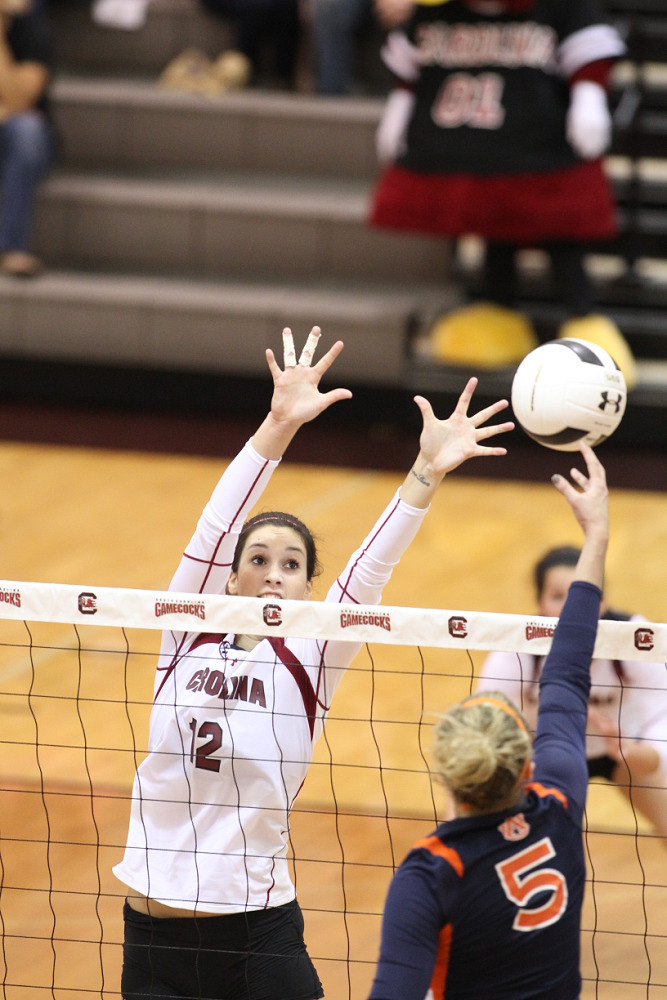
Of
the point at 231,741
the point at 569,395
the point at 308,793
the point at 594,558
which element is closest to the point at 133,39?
the point at 308,793

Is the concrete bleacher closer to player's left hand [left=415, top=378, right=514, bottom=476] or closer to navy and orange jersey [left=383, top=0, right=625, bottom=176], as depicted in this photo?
navy and orange jersey [left=383, top=0, right=625, bottom=176]

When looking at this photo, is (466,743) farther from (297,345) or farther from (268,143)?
(268,143)

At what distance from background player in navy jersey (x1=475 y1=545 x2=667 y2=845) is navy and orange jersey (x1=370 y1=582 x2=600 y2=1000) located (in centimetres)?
152

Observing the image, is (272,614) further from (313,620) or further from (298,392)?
(298,392)

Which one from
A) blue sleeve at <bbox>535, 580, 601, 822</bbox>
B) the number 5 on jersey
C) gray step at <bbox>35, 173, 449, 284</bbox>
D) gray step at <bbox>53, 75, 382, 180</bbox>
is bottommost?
the number 5 on jersey

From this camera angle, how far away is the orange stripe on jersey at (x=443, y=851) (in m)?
2.39

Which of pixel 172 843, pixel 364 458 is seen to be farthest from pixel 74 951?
pixel 364 458

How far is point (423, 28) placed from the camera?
346 inches

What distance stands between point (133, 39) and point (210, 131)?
1614 millimetres

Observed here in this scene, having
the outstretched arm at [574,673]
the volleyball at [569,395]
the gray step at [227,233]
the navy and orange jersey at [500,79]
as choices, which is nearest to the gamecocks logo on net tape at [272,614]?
the outstretched arm at [574,673]

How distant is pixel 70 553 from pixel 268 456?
4.31 meters

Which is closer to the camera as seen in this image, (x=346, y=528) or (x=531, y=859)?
(x=531, y=859)

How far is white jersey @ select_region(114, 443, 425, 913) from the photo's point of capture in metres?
2.97

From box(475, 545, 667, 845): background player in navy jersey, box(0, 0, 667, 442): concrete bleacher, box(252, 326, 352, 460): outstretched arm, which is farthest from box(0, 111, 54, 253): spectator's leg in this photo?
box(252, 326, 352, 460): outstretched arm
